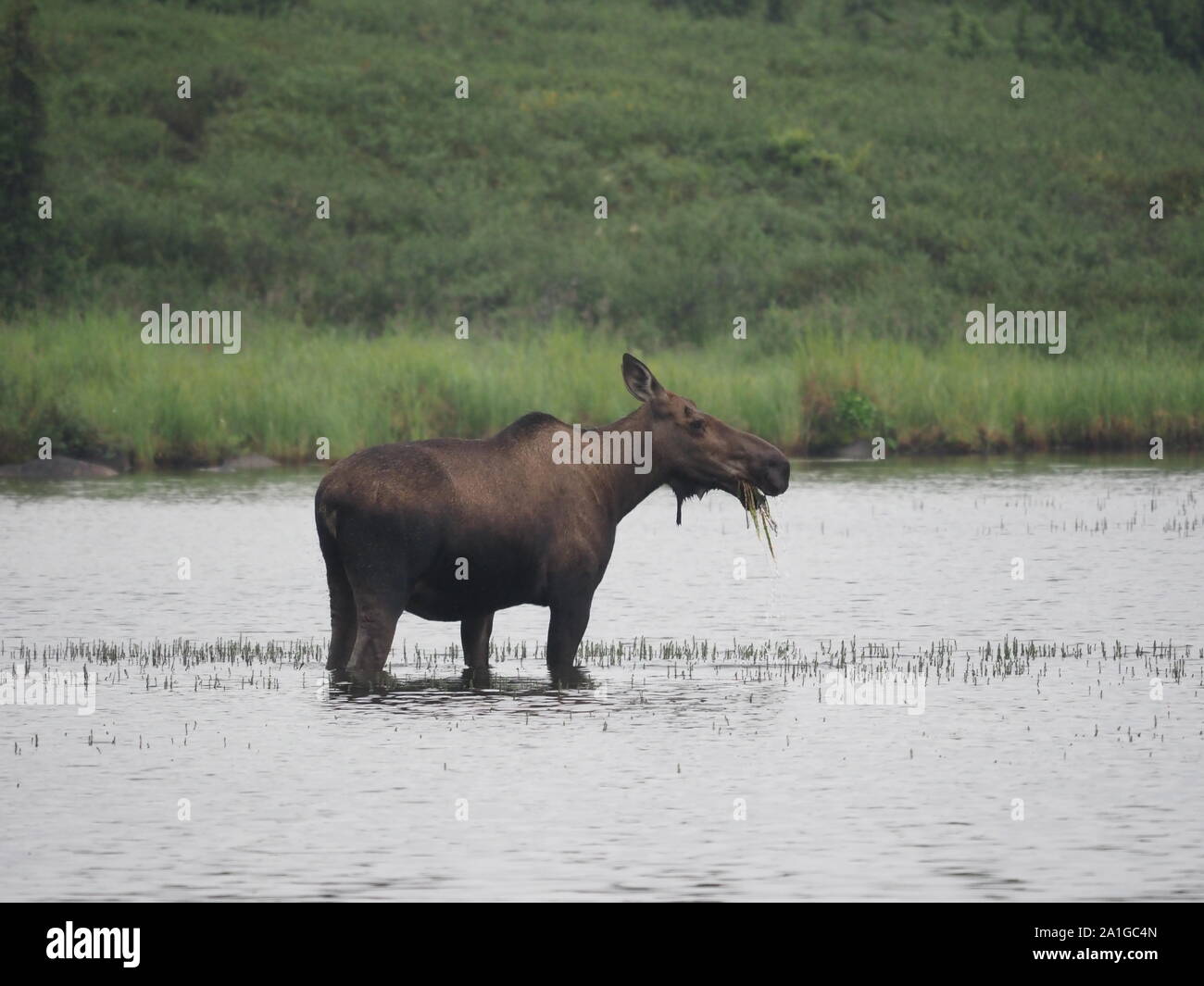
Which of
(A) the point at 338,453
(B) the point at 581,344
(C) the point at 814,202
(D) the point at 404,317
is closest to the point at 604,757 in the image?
(A) the point at 338,453

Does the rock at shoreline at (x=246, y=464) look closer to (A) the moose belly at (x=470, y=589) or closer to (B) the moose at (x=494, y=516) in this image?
(B) the moose at (x=494, y=516)

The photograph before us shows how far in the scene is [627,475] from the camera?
13.5 metres

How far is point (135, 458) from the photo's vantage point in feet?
98.8

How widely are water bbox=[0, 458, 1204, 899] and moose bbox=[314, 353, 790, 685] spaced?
1.62 feet

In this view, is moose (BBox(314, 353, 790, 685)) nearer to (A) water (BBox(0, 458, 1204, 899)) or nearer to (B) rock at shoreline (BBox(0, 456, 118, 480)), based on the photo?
(A) water (BBox(0, 458, 1204, 899))

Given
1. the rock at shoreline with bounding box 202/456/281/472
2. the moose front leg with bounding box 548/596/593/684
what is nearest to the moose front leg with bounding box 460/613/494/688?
the moose front leg with bounding box 548/596/593/684

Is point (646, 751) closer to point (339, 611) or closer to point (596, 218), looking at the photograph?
point (339, 611)

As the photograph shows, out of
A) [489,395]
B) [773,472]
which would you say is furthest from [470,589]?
[489,395]

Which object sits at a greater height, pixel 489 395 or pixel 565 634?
pixel 489 395

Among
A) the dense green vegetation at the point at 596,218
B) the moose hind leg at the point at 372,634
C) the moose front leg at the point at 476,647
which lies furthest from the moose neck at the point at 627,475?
the dense green vegetation at the point at 596,218

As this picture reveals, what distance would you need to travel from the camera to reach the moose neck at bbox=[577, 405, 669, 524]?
1331 cm

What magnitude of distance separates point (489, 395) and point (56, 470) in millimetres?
6099

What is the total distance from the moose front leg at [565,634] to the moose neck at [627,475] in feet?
2.11

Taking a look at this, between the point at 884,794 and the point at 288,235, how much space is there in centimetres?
4163
